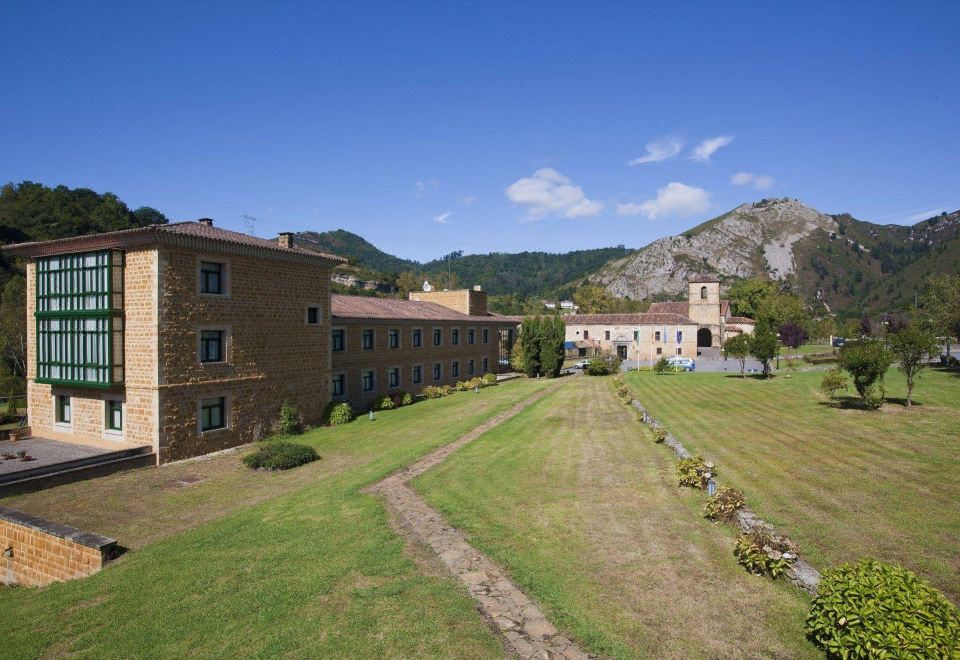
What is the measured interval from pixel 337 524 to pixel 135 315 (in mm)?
14990

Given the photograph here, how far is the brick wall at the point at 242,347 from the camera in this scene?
21.4m

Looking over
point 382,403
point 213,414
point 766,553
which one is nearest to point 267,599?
point 766,553

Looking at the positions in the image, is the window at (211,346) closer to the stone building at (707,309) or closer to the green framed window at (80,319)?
the green framed window at (80,319)

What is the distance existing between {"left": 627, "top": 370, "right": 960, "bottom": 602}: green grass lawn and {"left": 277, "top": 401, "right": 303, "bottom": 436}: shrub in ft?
57.1

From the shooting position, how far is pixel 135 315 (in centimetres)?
2142

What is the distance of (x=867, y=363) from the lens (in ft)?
74.8

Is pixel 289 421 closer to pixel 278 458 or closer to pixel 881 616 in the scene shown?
pixel 278 458

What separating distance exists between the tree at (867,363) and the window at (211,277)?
90.8 ft

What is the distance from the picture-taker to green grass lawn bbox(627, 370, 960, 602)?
9547mm

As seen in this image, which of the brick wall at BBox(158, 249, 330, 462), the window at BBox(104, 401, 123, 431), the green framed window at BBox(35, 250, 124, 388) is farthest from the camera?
the window at BBox(104, 401, 123, 431)

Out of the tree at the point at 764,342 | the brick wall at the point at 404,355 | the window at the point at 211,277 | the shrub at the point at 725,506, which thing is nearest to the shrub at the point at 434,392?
the brick wall at the point at 404,355

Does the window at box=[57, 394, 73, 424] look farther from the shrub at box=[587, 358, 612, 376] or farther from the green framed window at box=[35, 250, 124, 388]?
the shrub at box=[587, 358, 612, 376]

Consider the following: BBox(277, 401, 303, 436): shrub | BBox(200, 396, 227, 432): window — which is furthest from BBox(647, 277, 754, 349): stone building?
BBox(200, 396, 227, 432): window

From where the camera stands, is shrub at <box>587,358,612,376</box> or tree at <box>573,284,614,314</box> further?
tree at <box>573,284,614,314</box>
